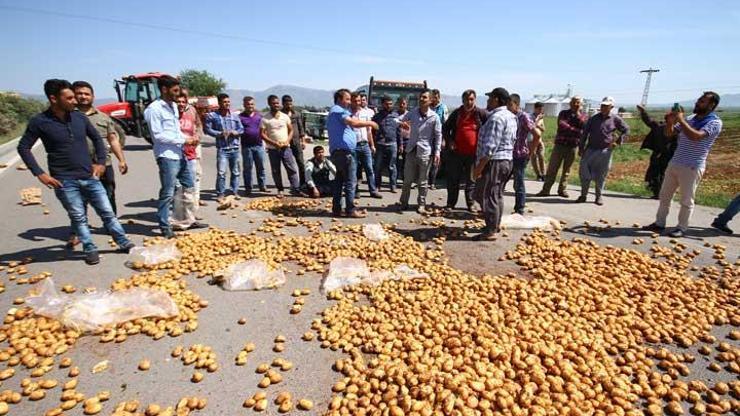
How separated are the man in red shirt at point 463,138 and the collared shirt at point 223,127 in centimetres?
380

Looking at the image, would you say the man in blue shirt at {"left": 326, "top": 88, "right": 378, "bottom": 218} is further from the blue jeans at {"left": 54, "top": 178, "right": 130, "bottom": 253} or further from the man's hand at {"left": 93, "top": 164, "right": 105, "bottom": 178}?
the blue jeans at {"left": 54, "top": 178, "right": 130, "bottom": 253}

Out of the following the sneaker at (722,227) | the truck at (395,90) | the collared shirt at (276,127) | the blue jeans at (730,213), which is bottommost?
the sneaker at (722,227)

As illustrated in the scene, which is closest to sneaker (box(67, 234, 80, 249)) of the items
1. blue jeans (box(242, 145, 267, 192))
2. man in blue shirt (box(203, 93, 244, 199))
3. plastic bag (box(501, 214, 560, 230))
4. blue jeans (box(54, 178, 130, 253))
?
blue jeans (box(54, 178, 130, 253))

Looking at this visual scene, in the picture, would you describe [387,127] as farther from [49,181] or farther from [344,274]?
[49,181]

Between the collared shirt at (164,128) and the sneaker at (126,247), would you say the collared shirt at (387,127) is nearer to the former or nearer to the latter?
the collared shirt at (164,128)

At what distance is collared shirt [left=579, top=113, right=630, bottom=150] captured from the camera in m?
6.87

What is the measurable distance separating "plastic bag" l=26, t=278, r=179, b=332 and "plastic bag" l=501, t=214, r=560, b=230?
4.66 meters

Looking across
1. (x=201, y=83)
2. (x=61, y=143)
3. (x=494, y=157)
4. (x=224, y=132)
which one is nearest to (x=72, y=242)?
(x=61, y=143)

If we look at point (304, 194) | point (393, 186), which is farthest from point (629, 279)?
point (304, 194)

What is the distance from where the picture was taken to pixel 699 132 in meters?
4.95

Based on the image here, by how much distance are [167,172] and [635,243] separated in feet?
21.4

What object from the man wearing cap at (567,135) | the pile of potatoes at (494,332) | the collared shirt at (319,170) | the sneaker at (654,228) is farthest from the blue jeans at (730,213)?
the collared shirt at (319,170)

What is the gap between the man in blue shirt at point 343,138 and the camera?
18.2 ft

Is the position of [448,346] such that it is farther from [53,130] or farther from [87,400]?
[53,130]
